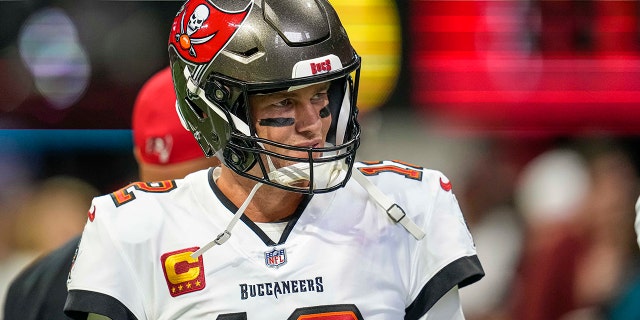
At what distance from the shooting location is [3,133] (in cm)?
469

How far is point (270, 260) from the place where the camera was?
245 centimetres

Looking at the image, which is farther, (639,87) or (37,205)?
(37,205)

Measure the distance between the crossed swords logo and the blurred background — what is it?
203cm

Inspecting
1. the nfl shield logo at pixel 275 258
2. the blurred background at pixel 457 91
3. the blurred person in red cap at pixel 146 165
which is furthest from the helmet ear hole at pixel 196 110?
the blurred background at pixel 457 91

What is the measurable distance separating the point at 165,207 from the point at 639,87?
259 centimetres

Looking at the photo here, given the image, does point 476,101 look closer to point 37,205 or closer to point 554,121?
point 554,121

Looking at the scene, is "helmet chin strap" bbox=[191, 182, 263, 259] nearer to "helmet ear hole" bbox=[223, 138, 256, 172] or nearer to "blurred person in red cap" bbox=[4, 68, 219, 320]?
"helmet ear hole" bbox=[223, 138, 256, 172]

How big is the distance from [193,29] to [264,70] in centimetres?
19

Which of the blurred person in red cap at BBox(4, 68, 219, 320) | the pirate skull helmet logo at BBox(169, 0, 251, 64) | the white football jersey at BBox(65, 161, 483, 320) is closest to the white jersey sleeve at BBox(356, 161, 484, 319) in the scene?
the white football jersey at BBox(65, 161, 483, 320)

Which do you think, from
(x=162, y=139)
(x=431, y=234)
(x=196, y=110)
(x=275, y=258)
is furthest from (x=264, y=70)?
(x=162, y=139)

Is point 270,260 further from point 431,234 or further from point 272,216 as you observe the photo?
point 431,234

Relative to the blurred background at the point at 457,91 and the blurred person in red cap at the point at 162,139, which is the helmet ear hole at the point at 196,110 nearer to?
the blurred person in red cap at the point at 162,139

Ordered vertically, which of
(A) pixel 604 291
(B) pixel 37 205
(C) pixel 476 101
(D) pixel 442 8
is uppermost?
(D) pixel 442 8

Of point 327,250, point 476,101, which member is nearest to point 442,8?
point 476,101
